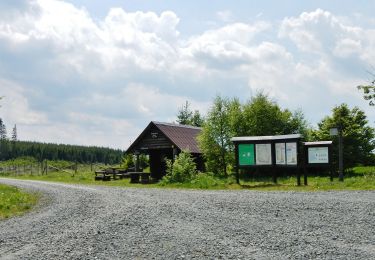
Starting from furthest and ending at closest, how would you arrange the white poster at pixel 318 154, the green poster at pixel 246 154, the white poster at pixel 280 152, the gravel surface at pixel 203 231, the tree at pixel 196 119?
the tree at pixel 196 119, the green poster at pixel 246 154, the white poster at pixel 280 152, the white poster at pixel 318 154, the gravel surface at pixel 203 231

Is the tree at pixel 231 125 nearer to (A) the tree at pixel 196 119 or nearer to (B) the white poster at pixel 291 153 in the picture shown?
(B) the white poster at pixel 291 153

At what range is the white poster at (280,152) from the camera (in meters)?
21.6

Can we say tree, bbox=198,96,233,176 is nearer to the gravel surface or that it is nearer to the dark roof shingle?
the dark roof shingle

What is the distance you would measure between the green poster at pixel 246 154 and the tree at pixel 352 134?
1138 centimetres

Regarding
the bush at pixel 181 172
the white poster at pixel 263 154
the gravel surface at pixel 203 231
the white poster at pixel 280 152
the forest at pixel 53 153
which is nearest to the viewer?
the gravel surface at pixel 203 231

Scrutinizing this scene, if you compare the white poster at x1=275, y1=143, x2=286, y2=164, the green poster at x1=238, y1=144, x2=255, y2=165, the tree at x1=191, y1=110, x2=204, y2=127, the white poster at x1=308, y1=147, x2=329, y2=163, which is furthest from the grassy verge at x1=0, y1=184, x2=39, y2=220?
the tree at x1=191, y1=110, x2=204, y2=127

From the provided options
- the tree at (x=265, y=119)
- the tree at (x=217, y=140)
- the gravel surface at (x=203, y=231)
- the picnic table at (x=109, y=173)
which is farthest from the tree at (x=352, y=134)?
the gravel surface at (x=203, y=231)

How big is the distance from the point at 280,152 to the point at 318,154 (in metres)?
1.78

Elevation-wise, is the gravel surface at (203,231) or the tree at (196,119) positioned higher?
the tree at (196,119)

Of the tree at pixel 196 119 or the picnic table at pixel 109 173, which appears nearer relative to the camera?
the picnic table at pixel 109 173

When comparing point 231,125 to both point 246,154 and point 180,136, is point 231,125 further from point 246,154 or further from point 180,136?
point 246,154

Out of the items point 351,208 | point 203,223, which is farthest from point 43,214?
point 351,208

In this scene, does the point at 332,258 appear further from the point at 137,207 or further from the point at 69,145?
the point at 69,145

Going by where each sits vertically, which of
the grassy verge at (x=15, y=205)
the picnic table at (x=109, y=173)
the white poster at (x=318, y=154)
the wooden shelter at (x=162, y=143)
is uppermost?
the wooden shelter at (x=162, y=143)
